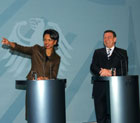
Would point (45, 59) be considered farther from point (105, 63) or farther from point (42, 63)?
point (105, 63)

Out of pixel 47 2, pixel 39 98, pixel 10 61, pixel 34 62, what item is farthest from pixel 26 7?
pixel 39 98

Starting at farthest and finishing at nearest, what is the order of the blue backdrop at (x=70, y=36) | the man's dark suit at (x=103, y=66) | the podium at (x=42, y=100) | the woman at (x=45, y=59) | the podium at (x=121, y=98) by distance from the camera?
the blue backdrop at (x=70, y=36)
the man's dark suit at (x=103, y=66)
the woman at (x=45, y=59)
the podium at (x=121, y=98)
the podium at (x=42, y=100)

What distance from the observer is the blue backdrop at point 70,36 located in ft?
12.5

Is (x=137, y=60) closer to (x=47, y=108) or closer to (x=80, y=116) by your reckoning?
(x=80, y=116)

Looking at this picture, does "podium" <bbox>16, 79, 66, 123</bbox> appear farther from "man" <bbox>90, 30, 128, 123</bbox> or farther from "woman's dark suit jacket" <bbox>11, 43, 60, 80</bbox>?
"man" <bbox>90, 30, 128, 123</bbox>

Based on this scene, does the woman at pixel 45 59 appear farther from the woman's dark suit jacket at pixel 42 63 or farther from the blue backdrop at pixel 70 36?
the blue backdrop at pixel 70 36

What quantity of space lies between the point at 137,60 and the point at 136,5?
3.74 feet

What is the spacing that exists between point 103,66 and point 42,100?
1247mm

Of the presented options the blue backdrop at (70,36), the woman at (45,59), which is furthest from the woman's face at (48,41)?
the blue backdrop at (70,36)

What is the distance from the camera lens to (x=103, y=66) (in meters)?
3.56

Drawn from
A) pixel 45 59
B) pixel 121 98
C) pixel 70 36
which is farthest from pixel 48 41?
pixel 70 36

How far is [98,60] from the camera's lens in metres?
3.61

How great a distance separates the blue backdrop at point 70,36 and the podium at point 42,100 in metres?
1.22

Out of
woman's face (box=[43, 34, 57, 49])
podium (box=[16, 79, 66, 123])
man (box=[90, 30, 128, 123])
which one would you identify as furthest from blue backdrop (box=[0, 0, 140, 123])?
podium (box=[16, 79, 66, 123])
